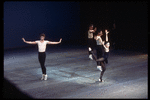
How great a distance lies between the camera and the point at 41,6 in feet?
54.5

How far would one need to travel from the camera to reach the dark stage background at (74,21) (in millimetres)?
13031

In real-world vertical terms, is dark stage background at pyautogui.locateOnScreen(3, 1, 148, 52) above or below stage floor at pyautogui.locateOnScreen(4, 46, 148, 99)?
above

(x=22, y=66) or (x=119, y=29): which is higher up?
(x=119, y=29)

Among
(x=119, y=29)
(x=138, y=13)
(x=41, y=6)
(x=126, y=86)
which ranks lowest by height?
(x=126, y=86)

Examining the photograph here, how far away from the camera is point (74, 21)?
18.5 metres

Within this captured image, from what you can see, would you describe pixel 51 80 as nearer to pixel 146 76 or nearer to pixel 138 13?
pixel 146 76

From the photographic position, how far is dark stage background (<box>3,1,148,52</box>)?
1303 cm

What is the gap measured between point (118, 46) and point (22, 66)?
24.2ft

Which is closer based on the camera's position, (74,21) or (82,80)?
(82,80)

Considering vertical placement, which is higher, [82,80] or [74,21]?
[74,21]

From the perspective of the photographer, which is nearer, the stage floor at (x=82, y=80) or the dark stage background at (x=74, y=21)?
the stage floor at (x=82, y=80)

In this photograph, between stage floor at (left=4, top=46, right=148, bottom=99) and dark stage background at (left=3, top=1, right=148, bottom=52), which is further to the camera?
dark stage background at (left=3, top=1, right=148, bottom=52)

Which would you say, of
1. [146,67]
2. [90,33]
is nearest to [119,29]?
[90,33]

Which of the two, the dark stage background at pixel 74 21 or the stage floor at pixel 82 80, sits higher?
the dark stage background at pixel 74 21
